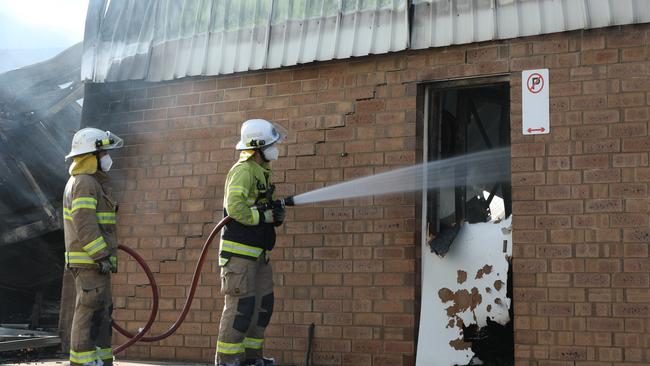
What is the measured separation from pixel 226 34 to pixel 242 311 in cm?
323

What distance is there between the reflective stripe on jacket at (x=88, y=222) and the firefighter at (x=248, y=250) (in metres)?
0.98

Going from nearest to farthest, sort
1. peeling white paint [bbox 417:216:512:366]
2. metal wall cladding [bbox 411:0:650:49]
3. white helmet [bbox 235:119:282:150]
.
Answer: metal wall cladding [bbox 411:0:650:49]
white helmet [bbox 235:119:282:150]
peeling white paint [bbox 417:216:512:366]

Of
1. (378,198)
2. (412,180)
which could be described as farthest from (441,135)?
(378,198)

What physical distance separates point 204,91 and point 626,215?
169 inches

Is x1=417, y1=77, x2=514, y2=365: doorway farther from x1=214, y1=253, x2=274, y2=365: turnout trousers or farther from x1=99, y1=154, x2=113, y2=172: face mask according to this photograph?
x1=99, y1=154, x2=113, y2=172: face mask

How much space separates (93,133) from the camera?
6227 mm

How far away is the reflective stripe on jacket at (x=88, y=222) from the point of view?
5.91 metres

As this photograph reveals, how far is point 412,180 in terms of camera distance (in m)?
6.74

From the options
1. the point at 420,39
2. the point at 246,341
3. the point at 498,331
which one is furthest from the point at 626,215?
the point at 246,341

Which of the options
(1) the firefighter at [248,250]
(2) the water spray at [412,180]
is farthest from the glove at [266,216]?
(2) the water spray at [412,180]

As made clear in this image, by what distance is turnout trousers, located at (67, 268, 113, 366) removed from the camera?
232 inches

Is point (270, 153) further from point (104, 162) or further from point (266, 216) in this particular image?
point (104, 162)

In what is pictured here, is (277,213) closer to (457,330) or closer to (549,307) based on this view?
(457,330)

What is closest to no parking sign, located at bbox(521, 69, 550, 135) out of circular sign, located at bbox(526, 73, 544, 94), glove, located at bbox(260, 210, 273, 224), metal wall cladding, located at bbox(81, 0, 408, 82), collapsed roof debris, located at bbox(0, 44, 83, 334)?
circular sign, located at bbox(526, 73, 544, 94)
